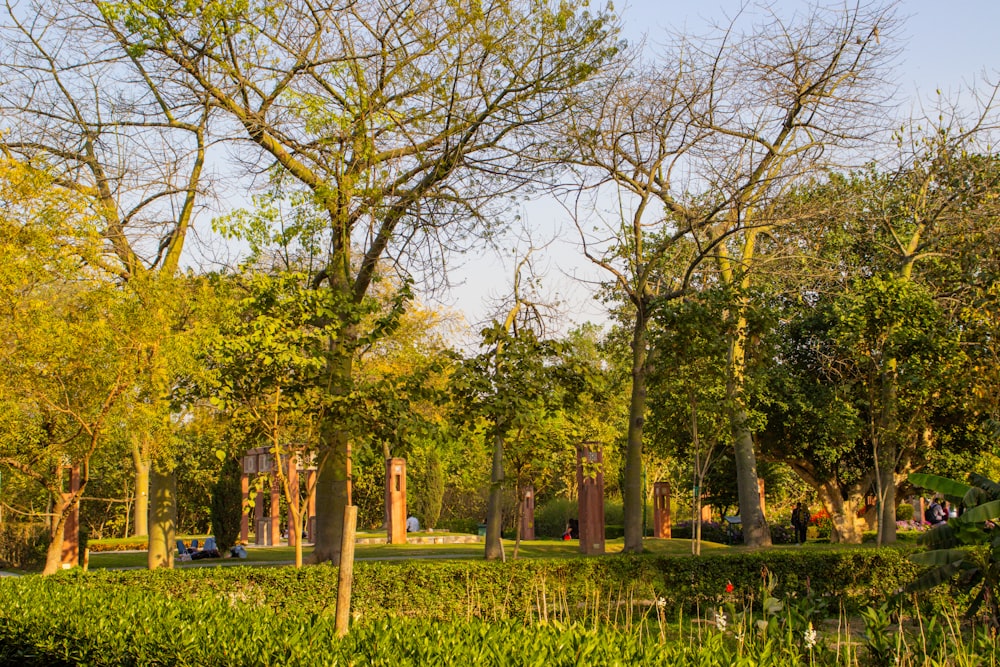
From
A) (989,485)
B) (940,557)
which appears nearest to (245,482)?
(989,485)

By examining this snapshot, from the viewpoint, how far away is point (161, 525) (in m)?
18.0

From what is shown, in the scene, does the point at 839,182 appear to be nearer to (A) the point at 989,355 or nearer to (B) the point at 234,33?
(A) the point at 989,355

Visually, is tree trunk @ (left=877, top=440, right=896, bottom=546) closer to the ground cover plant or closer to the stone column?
the ground cover plant

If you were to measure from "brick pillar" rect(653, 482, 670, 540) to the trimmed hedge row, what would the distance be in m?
19.4

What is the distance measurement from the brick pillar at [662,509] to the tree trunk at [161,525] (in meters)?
19.4

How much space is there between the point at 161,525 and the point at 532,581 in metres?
9.09

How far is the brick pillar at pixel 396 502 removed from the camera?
29.3m

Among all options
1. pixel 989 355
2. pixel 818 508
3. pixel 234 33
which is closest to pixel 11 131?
pixel 234 33

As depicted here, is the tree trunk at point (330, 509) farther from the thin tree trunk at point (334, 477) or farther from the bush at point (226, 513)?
the bush at point (226, 513)

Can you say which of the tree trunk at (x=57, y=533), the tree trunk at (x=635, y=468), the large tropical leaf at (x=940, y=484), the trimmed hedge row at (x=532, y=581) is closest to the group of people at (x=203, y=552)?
the tree trunk at (x=57, y=533)

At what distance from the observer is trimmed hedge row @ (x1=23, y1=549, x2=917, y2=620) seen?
1104 cm

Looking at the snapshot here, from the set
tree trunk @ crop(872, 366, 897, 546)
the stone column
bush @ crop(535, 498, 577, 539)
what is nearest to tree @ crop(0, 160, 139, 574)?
tree trunk @ crop(872, 366, 897, 546)

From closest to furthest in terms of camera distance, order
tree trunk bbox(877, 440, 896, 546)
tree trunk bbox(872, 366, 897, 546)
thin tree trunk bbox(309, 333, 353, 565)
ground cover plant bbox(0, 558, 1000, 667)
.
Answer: ground cover plant bbox(0, 558, 1000, 667), thin tree trunk bbox(309, 333, 353, 565), tree trunk bbox(872, 366, 897, 546), tree trunk bbox(877, 440, 896, 546)

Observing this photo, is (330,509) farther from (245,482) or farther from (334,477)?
(245,482)
